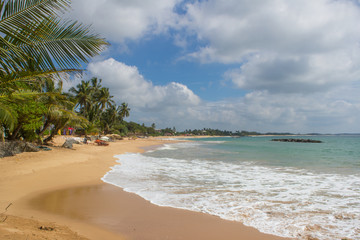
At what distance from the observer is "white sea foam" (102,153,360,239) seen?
4625 millimetres

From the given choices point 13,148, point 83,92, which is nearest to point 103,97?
point 83,92

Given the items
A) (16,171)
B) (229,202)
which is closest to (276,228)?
(229,202)

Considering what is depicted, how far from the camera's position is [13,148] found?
1284 centimetres

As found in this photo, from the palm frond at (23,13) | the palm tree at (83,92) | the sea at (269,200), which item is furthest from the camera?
the palm tree at (83,92)

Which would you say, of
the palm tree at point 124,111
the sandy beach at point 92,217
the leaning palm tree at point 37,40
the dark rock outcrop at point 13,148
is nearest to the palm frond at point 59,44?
the leaning palm tree at point 37,40

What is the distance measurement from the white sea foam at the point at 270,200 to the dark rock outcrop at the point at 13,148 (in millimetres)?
7063

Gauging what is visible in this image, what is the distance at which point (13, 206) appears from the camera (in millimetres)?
5191

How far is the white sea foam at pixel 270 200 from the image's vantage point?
15.2ft

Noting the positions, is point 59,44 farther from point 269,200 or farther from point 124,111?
point 124,111

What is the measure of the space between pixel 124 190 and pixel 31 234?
13.4 ft

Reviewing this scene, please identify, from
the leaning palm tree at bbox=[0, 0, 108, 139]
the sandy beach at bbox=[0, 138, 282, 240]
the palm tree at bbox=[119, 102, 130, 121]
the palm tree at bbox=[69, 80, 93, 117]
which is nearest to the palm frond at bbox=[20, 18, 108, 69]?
the leaning palm tree at bbox=[0, 0, 108, 139]

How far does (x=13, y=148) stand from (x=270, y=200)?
45.5 feet

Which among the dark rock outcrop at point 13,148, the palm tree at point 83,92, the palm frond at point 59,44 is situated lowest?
the dark rock outcrop at point 13,148

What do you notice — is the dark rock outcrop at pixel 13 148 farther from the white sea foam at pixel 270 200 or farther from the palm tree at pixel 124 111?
the palm tree at pixel 124 111
